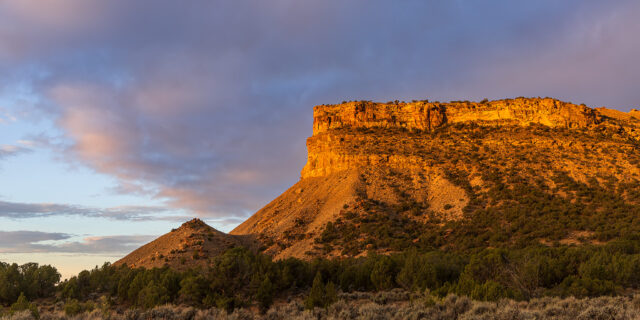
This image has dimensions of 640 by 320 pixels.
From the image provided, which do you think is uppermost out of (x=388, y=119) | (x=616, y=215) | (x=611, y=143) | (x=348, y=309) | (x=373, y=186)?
(x=388, y=119)

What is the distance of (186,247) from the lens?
50.9 metres

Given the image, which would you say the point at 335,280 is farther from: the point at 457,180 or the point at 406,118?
the point at 406,118

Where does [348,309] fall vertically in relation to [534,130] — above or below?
below

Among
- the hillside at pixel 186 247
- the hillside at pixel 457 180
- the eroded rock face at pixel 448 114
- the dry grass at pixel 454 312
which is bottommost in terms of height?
the dry grass at pixel 454 312

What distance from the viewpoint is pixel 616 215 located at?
4425 cm

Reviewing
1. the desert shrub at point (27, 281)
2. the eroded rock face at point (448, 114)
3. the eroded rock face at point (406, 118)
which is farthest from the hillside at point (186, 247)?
the eroded rock face at point (448, 114)

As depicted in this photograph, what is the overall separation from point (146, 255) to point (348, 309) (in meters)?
46.1

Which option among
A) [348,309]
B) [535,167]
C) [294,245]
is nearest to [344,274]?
[348,309]

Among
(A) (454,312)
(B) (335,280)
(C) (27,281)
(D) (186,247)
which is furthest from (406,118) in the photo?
(A) (454,312)

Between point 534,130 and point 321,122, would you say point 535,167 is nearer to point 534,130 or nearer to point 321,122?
point 534,130

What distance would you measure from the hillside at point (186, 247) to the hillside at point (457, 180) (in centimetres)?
596

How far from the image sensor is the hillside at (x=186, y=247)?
158 feet

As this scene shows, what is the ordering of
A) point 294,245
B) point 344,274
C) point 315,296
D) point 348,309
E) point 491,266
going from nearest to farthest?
point 348,309 < point 315,296 < point 491,266 < point 344,274 < point 294,245

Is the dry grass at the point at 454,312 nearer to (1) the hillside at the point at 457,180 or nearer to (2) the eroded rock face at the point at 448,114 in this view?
(1) the hillside at the point at 457,180
